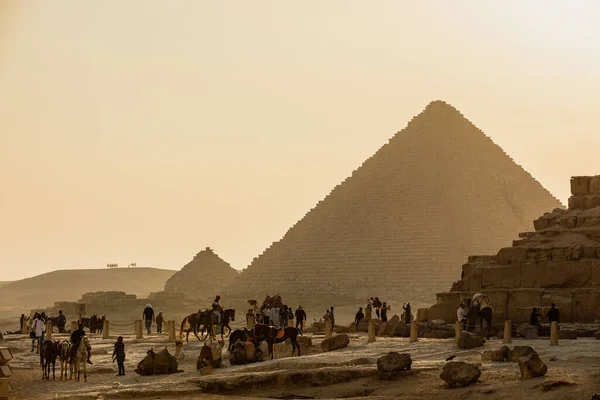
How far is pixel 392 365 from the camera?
2228 centimetres

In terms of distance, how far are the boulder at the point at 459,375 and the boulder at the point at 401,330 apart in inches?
405

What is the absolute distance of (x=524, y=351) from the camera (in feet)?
75.2

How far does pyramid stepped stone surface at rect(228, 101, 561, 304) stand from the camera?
365 ft

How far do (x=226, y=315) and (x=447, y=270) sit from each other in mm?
74334

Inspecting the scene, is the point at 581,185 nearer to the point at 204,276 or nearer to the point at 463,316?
the point at 463,316

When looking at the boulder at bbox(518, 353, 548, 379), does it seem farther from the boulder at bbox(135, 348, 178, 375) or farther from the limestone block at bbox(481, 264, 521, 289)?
the limestone block at bbox(481, 264, 521, 289)

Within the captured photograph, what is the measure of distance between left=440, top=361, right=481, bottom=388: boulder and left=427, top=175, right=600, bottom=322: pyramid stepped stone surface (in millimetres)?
7981

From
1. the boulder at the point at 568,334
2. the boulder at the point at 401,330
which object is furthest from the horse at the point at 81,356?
the boulder at the point at 401,330

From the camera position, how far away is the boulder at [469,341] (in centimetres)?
2577

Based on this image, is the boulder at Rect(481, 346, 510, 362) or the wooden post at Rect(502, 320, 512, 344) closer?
the boulder at Rect(481, 346, 510, 362)

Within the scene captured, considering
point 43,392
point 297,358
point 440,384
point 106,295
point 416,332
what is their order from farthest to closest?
1. point 106,295
2. point 416,332
3. point 297,358
4. point 43,392
5. point 440,384

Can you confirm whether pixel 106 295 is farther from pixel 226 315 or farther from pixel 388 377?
pixel 388 377

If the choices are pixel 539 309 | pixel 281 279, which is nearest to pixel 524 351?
pixel 539 309

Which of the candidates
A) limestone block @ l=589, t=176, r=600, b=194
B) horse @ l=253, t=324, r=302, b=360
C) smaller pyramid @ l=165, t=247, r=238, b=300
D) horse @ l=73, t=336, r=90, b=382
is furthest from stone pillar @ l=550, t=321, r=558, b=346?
smaller pyramid @ l=165, t=247, r=238, b=300
